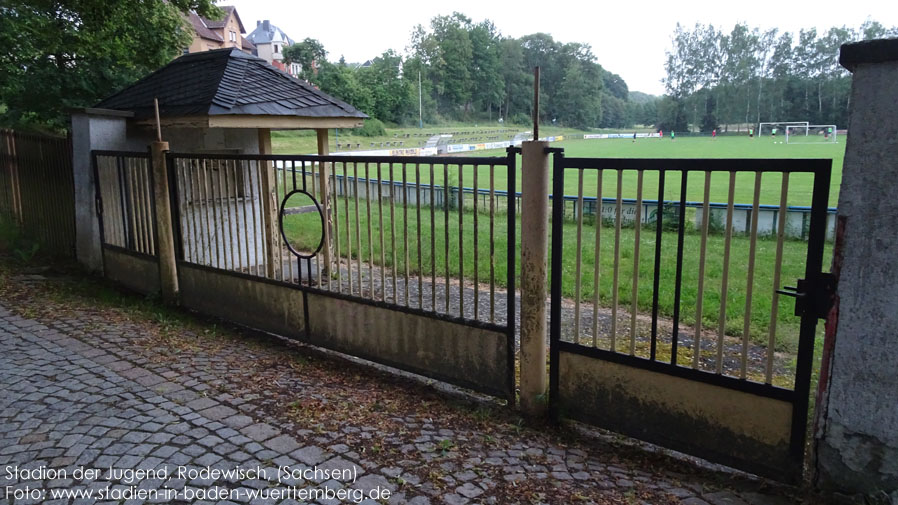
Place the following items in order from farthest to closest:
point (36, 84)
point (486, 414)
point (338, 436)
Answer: point (36, 84), point (486, 414), point (338, 436)

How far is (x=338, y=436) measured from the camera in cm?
372

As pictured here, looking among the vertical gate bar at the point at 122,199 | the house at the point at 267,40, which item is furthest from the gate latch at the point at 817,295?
the house at the point at 267,40

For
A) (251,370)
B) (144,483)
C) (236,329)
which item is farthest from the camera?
(236,329)

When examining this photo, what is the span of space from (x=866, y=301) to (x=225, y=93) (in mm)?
6789

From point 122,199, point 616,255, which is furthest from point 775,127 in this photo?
point 616,255

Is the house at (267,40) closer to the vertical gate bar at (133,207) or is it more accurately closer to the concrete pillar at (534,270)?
the vertical gate bar at (133,207)

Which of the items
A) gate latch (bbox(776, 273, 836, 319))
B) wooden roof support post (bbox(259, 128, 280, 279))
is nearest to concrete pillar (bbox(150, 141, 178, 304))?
wooden roof support post (bbox(259, 128, 280, 279))

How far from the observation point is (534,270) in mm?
3965

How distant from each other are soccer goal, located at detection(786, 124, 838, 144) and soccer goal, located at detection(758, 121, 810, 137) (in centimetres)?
39

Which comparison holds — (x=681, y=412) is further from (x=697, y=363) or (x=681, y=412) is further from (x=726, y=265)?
(x=726, y=265)

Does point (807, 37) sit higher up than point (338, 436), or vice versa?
point (807, 37)

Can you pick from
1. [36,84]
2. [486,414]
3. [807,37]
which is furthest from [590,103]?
[486,414]

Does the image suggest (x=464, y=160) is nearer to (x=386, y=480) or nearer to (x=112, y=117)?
(x=386, y=480)

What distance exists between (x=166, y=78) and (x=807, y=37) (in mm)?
55655
